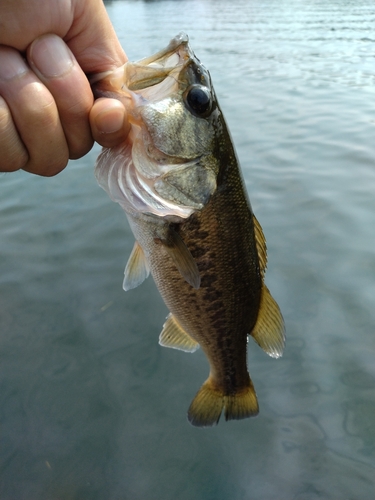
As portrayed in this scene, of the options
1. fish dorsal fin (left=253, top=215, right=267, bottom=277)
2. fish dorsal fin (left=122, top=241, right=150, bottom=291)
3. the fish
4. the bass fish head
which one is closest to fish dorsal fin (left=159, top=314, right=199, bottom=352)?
the fish

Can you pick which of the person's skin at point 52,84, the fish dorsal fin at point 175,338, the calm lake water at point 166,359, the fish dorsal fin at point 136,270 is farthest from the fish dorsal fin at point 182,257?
the calm lake water at point 166,359

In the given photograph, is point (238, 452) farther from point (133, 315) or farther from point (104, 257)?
point (104, 257)

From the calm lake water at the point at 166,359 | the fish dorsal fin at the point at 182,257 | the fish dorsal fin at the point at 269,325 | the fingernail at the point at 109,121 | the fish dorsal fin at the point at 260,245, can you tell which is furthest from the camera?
the calm lake water at the point at 166,359

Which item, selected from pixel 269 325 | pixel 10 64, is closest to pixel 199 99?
pixel 10 64

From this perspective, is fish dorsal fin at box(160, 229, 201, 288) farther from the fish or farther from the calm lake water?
the calm lake water

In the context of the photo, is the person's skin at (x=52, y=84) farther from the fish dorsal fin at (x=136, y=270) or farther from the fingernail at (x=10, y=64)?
the fish dorsal fin at (x=136, y=270)

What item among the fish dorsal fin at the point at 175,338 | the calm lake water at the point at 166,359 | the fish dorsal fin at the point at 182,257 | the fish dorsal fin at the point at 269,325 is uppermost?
the fish dorsal fin at the point at 182,257

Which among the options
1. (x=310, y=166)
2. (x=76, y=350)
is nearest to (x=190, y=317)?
(x=76, y=350)
